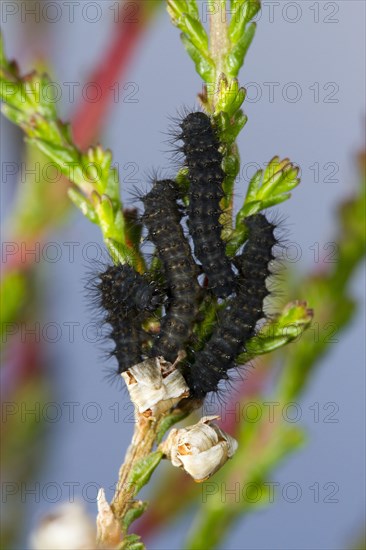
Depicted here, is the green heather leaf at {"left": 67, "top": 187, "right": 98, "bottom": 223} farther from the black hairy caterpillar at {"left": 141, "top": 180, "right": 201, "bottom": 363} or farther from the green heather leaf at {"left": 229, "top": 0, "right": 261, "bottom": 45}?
the green heather leaf at {"left": 229, "top": 0, "right": 261, "bottom": 45}

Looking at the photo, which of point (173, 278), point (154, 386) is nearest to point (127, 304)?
point (173, 278)

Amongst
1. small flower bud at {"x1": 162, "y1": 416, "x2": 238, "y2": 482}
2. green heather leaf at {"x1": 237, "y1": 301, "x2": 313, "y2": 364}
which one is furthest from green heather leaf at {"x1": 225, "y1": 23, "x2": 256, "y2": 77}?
small flower bud at {"x1": 162, "y1": 416, "x2": 238, "y2": 482}

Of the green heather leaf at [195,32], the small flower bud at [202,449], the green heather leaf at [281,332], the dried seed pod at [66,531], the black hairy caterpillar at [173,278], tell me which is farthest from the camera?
the green heather leaf at [195,32]

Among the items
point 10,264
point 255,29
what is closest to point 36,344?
point 10,264

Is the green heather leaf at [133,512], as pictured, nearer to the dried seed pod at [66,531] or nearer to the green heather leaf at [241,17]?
the dried seed pod at [66,531]

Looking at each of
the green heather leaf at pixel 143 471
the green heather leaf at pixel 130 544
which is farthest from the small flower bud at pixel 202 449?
the green heather leaf at pixel 130 544

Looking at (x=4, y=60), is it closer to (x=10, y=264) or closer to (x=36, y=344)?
(x=10, y=264)
